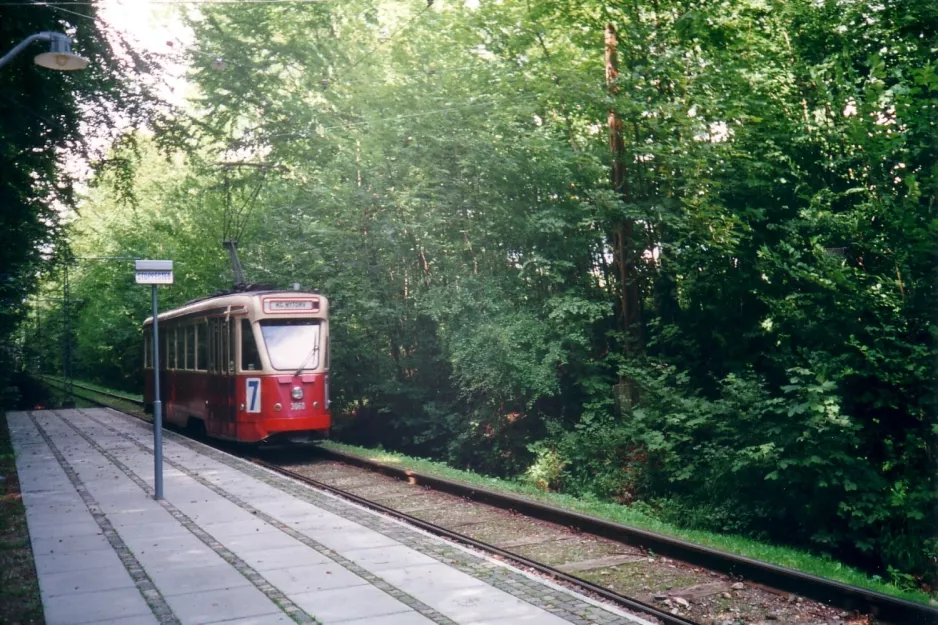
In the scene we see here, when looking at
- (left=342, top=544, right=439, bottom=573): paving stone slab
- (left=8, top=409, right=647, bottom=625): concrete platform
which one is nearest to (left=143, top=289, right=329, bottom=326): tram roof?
(left=8, top=409, right=647, bottom=625): concrete platform

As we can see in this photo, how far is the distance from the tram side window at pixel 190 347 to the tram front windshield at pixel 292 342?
4.12 m

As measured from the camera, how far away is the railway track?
272 inches

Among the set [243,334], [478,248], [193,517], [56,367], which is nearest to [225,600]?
[193,517]

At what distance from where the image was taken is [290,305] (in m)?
16.9

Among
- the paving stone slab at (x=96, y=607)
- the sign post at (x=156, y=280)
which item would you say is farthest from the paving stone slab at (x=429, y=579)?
the sign post at (x=156, y=280)

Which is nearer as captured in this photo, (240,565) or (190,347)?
(240,565)

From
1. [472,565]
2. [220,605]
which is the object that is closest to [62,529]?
→ [220,605]

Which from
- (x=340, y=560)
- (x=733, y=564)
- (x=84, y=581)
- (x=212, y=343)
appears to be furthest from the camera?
(x=212, y=343)

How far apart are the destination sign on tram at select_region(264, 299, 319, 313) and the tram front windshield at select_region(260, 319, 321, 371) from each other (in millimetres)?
198

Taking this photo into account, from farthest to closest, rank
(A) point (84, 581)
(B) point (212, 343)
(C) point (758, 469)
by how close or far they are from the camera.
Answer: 1. (B) point (212, 343)
2. (C) point (758, 469)
3. (A) point (84, 581)

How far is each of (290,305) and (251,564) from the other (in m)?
9.18

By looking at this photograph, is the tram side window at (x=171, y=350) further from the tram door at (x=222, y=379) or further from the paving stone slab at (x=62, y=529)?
the paving stone slab at (x=62, y=529)

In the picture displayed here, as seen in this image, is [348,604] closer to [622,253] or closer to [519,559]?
[519,559]

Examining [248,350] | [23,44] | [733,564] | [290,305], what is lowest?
[733,564]
